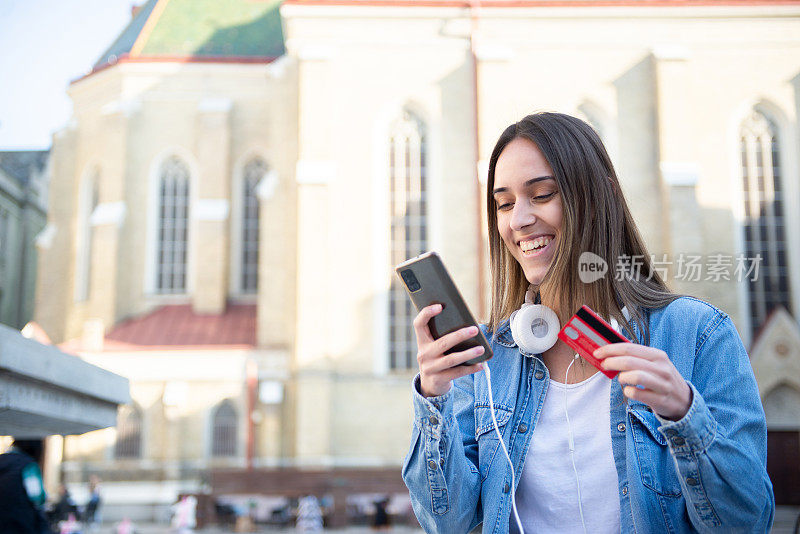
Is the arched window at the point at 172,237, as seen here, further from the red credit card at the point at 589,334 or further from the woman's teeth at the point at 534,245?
the red credit card at the point at 589,334

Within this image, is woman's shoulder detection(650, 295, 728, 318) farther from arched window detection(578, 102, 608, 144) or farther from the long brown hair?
→ arched window detection(578, 102, 608, 144)

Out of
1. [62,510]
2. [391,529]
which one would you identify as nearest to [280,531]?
[391,529]

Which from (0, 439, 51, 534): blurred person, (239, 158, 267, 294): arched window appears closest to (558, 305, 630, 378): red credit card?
(0, 439, 51, 534): blurred person

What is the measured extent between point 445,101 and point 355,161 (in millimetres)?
2799

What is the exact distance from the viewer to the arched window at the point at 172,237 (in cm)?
2525

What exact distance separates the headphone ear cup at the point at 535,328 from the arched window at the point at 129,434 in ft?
69.4

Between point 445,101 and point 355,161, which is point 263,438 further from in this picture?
point 445,101

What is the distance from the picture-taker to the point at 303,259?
20484 mm

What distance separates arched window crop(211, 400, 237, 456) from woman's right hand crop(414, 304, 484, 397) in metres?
20.3

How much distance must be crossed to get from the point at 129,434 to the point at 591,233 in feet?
70.8

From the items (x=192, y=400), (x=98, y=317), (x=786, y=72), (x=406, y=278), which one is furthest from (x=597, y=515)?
(x=98, y=317)

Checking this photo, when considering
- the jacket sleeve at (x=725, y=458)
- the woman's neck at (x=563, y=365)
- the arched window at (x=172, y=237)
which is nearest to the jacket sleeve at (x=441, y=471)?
the woman's neck at (x=563, y=365)

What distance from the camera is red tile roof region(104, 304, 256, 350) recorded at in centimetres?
2255

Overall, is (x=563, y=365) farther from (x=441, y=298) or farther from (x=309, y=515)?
(x=309, y=515)
